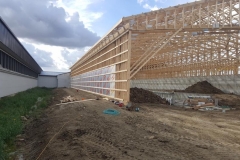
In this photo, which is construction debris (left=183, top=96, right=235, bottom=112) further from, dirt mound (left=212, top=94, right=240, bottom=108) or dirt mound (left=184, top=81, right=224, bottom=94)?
dirt mound (left=184, top=81, right=224, bottom=94)

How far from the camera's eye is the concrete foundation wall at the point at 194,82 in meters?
21.1

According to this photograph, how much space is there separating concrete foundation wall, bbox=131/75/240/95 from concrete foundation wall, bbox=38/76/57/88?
26.0 meters

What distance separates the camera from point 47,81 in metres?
58.3

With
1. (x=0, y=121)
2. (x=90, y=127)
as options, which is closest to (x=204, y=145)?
(x=90, y=127)

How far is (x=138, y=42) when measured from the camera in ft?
62.4

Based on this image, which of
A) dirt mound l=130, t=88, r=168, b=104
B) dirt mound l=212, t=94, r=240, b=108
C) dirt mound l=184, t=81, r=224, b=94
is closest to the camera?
dirt mound l=212, t=94, r=240, b=108

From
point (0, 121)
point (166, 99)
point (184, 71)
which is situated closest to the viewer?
point (0, 121)

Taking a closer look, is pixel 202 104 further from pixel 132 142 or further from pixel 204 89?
pixel 132 142

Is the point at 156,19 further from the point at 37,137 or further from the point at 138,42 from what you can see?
the point at 37,137

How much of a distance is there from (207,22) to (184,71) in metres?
15.2

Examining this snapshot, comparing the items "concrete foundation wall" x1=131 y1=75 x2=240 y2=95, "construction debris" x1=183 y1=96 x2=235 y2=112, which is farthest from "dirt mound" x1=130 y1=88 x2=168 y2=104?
"concrete foundation wall" x1=131 y1=75 x2=240 y2=95

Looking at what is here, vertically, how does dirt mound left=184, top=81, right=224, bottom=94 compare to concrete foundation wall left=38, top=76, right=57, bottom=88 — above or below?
below

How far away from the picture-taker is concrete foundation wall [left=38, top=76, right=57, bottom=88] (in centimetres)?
5649

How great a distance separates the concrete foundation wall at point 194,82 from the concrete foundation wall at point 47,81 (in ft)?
85.4
